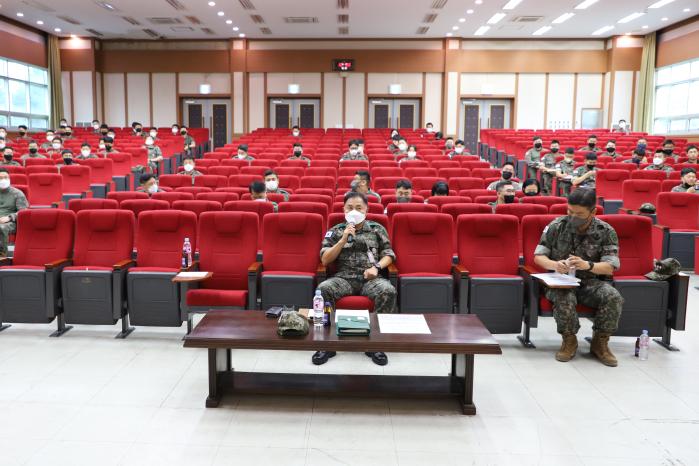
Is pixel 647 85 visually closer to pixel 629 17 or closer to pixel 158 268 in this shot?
pixel 629 17

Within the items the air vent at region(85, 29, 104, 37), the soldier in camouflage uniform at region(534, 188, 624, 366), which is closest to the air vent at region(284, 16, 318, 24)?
the air vent at region(85, 29, 104, 37)

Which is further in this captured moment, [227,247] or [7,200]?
[7,200]

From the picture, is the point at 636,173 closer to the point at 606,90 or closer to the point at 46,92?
the point at 606,90

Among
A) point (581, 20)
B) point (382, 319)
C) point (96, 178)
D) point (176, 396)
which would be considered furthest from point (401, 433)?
point (581, 20)

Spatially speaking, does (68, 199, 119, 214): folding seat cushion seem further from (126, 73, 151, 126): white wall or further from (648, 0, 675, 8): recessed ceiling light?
(126, 73, 151, 126): white wall

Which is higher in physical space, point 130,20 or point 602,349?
point 130,20

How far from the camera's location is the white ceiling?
1377 centimetres

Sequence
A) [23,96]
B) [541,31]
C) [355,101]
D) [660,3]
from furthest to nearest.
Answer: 1. [355,101]
2. [541,31]
3. [23,96]
4. [660,3]

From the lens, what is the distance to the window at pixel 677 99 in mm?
15281

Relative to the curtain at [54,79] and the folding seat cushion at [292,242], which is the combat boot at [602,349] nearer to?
the folding seat cushion at [292,242]

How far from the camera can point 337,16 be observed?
15172 mm

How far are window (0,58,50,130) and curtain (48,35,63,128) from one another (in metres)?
0.15

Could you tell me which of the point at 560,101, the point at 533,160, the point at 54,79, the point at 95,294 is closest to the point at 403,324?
the point at 95,294

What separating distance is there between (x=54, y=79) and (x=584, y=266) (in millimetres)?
18961
